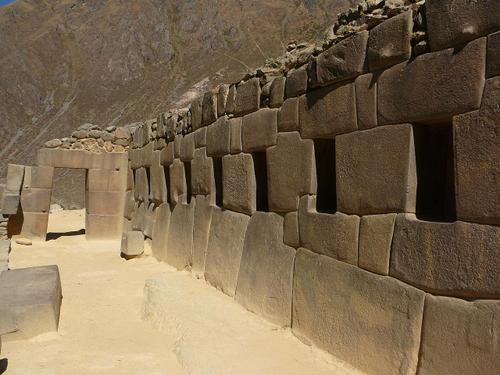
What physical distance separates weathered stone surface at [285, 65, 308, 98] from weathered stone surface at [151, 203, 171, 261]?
4482mm

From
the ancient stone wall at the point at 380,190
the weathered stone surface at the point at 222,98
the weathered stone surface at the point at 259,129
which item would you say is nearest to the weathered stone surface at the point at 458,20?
the ancient stone wall at the point at 380,190

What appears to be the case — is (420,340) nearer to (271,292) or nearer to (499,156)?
(499,156)

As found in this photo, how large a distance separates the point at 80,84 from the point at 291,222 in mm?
38465

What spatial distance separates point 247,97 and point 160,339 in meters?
2.70

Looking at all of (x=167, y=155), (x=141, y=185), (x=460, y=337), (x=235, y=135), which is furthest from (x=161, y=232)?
(x=460, y=337)

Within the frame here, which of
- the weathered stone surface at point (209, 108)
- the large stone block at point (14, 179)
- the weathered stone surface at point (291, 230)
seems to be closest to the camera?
the weathered stone surface at point (291, 230)

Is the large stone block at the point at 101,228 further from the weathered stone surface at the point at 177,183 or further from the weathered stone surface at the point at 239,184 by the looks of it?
the weathered stone surface at the point at 239,184

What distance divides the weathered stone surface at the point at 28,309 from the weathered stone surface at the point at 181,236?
2.16 meters

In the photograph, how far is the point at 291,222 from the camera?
4.66 m

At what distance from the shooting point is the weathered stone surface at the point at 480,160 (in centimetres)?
269

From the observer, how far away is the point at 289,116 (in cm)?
471

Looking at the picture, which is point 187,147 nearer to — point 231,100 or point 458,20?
point 231,100

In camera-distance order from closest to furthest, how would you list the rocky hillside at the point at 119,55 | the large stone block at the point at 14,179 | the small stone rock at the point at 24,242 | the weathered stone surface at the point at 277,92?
the weathered stone surface at the point at 277,92 → the small stone rock at the point at 24,242 → the large stone block at the point at 14,179 → the rocky hillside at the point at 119,55

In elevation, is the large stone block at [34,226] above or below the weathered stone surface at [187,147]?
below
